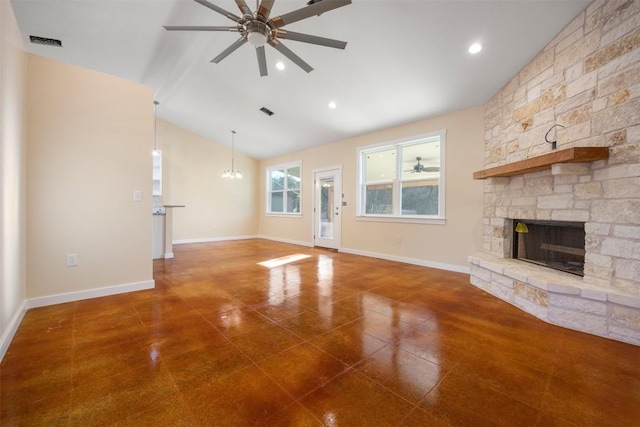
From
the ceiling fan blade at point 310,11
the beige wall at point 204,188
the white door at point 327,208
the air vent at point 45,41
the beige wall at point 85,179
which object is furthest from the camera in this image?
the beige wall at point 204,188

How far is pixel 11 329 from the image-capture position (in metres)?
→ 2.01

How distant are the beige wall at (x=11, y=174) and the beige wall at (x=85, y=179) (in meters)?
0.12

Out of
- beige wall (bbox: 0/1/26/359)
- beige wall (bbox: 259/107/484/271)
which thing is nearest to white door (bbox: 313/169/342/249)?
beige wall (bbox: 259/107/484/271)

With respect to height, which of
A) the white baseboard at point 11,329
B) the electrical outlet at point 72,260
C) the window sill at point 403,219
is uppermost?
the window sill at point 403,219

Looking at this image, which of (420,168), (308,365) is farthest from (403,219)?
(308,365)

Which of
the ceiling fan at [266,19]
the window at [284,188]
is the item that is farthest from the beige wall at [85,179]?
the window at [284,188]

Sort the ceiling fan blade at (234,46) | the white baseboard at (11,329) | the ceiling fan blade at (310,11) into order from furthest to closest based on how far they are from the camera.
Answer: the ceiling fan blade at (234,46) → the ceiling fan blade at (310,11) → the white baseboard at (11,329)

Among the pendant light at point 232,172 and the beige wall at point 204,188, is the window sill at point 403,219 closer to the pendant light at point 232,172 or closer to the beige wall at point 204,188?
the pendant light at point 232,172

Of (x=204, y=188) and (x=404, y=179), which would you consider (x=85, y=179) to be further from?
(x=204, y=188)

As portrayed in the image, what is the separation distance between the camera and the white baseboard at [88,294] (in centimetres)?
260

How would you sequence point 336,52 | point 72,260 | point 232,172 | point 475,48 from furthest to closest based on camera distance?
point 232,172 → point 336,52 → point 475,48 → point 72,260

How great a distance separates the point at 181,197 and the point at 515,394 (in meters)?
8.03

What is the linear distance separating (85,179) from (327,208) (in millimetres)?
4806

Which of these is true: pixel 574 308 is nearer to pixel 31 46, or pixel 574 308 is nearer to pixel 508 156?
pixel 508 156
